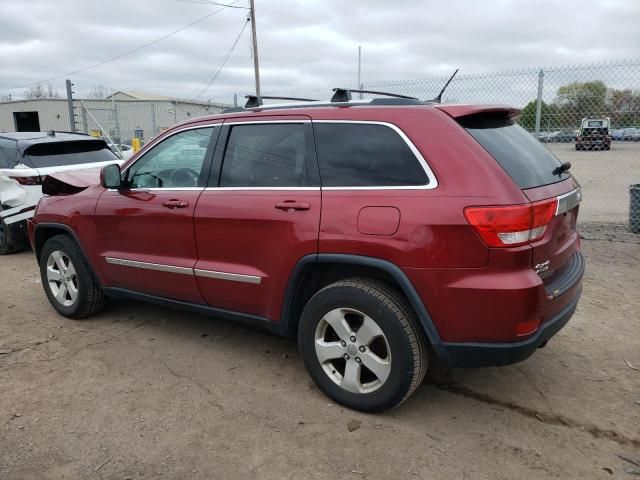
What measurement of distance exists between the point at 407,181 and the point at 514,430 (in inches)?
59.5

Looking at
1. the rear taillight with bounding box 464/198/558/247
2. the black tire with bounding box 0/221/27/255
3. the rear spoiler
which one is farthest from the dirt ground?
the black tire with bounding box 0/221/27/255

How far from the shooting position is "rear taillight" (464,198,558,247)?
8.29ft

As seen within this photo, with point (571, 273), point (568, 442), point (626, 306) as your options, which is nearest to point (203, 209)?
point (571, 273)

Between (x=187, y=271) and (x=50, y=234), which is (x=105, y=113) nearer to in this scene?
(x=50, y=234)

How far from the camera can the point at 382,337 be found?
2.91 m

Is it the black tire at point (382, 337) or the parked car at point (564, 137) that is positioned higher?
the parked car at point (564, 137)

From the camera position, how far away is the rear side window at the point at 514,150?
274 centimetres

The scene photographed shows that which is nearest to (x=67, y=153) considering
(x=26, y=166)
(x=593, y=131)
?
(x=26, y=166)

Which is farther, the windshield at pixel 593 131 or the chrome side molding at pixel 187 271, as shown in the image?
the windshield at pixel 593 131

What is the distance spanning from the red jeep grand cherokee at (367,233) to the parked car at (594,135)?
19.1ft

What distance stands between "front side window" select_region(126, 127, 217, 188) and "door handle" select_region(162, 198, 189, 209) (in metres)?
0.13

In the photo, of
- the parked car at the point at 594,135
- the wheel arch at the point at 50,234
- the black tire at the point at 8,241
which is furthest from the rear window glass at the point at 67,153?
the parked car at the point at 594,135

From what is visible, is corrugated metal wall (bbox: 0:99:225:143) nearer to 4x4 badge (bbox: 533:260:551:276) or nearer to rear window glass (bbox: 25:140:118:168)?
rear window glass (bbox: 25:140:118:168)

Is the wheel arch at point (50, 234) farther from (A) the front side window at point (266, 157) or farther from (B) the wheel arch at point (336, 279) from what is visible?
(B) the wheel arch at point (336, 279)
